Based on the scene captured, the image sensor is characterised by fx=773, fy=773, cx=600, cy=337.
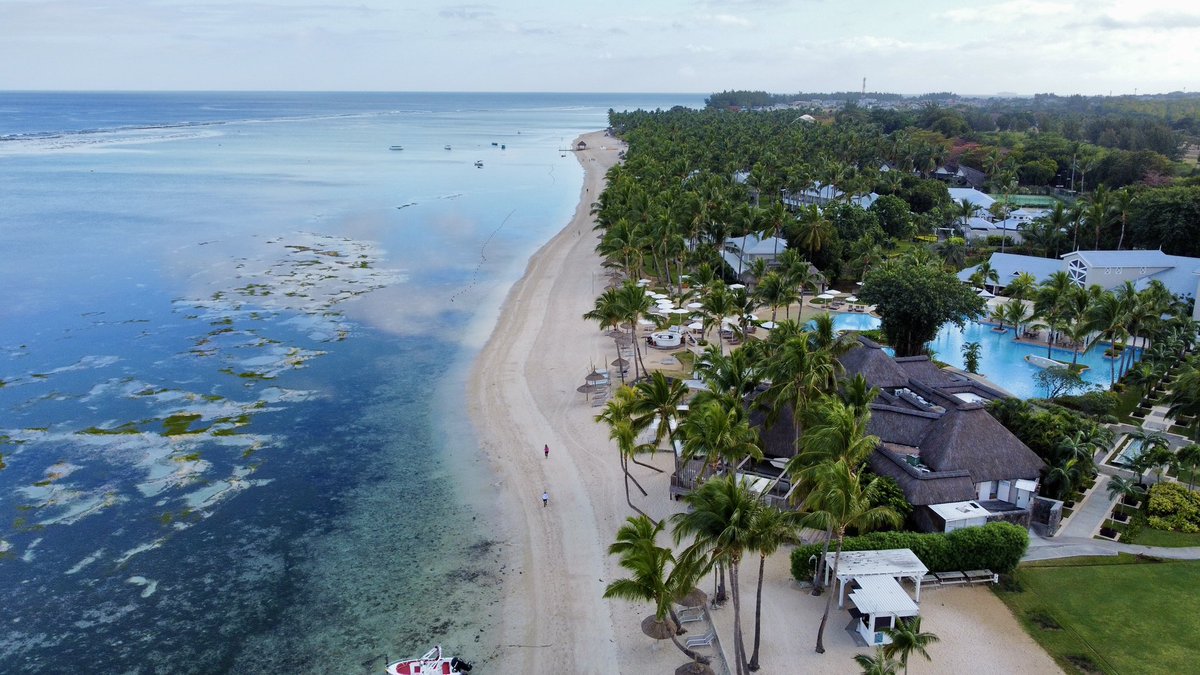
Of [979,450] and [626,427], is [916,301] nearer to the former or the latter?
[979,450]

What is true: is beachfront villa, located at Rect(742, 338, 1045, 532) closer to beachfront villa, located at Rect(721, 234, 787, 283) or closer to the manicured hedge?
the manicured hedge

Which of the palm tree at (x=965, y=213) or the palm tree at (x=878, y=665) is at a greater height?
the palm tree at (x=965, y=213)

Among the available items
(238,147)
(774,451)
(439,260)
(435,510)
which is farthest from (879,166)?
(238,147)

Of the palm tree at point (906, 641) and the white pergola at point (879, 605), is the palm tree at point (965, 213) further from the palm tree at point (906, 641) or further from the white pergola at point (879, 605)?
the palm tree at point (906, 641)

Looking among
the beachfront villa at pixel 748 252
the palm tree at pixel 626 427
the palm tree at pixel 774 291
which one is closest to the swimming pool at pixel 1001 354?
the palm tree at pixel 774 291

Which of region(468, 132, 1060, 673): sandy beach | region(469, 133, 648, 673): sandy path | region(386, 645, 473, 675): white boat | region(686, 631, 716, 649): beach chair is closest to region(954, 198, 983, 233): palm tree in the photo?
region(469, 133, 648, 673): sandy path

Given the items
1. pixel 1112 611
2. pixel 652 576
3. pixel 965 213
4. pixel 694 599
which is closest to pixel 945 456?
pixel 1112 611
